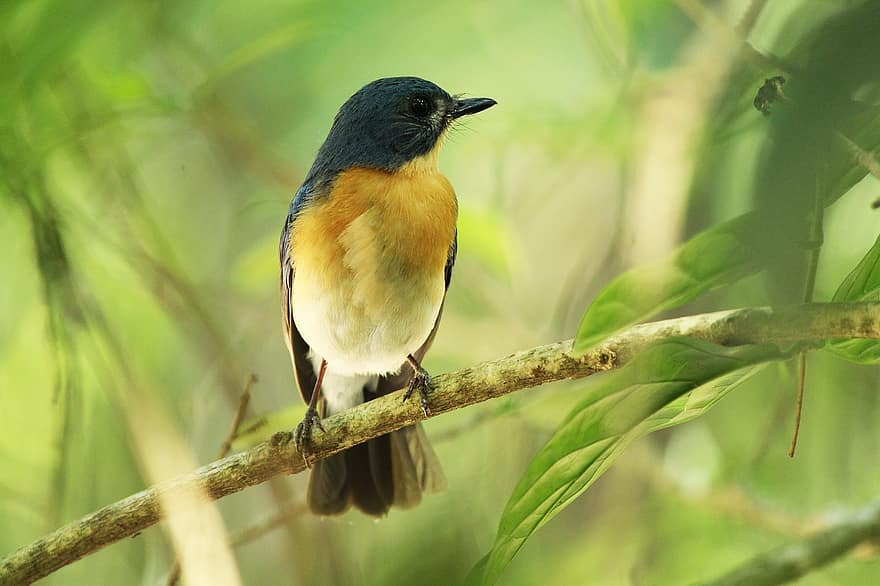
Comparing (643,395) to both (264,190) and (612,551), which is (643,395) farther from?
(264,190)

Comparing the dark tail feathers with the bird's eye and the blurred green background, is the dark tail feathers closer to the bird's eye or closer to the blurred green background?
the blurred green background

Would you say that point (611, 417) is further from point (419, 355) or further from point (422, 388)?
point (419, 355)

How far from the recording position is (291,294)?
2.68 metres

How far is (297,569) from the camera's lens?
2.89m

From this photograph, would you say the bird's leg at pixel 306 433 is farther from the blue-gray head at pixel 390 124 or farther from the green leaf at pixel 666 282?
the green leaf at pixel 666 282

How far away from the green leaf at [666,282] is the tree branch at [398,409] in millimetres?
96

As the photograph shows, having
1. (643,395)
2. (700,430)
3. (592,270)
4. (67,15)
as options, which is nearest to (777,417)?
(700,430)

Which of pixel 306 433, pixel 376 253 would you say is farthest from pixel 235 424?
pixel 376 253

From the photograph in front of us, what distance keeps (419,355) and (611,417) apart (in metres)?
1.71

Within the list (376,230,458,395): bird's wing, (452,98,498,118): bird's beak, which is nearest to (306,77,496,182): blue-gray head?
(452,98,498,118): bird's beak

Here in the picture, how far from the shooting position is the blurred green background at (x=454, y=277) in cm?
246

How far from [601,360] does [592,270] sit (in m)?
1.96

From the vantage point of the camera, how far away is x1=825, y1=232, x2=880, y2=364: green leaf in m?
1.17

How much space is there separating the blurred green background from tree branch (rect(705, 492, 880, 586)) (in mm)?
509
